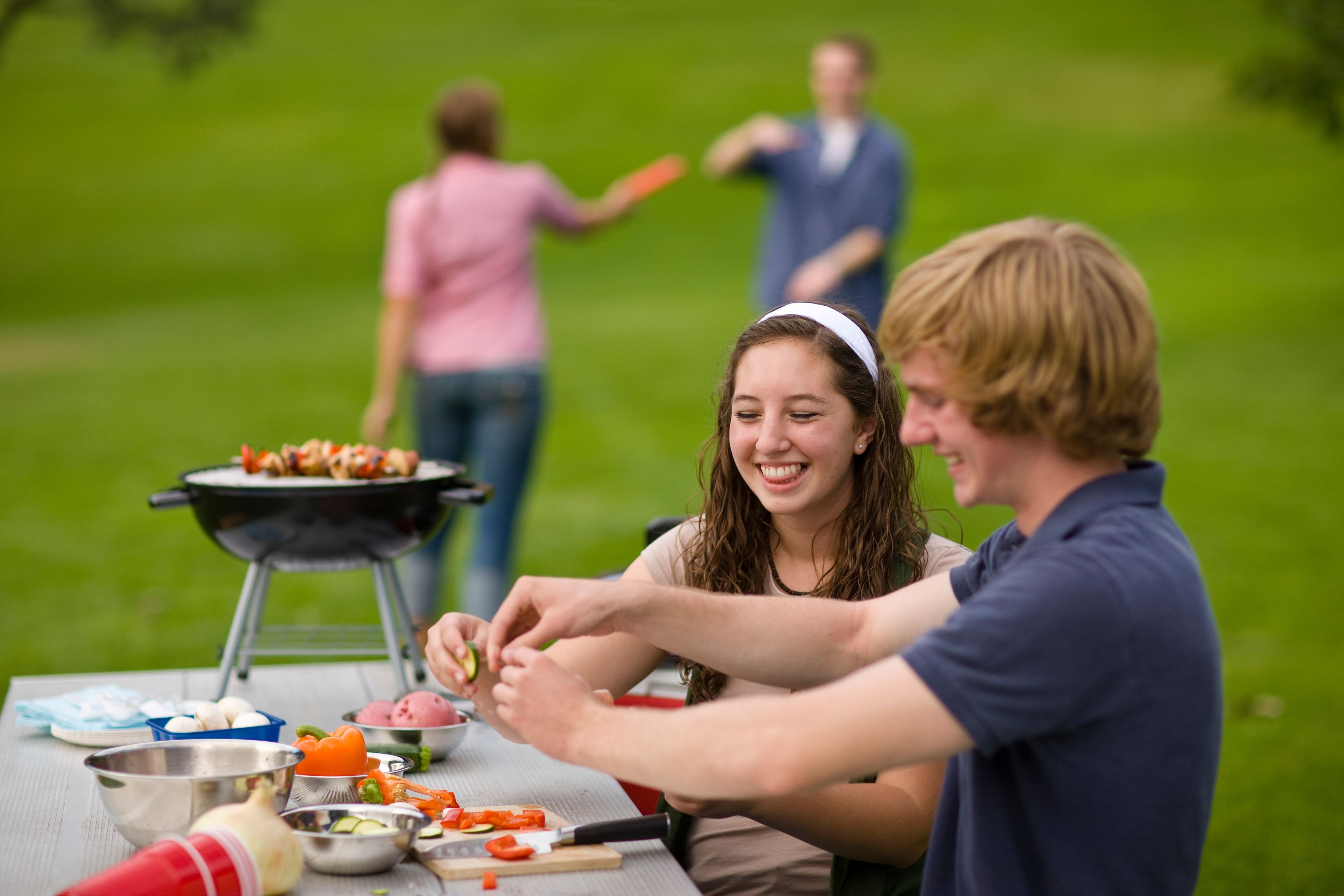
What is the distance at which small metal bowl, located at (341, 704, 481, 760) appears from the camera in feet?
7.36

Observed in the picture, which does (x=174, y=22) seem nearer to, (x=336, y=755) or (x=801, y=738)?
(x=336, y=755)

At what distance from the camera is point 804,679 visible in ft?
6.66

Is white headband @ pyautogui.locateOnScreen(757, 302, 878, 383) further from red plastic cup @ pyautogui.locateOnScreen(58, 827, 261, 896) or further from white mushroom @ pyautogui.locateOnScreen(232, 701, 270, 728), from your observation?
red plastic cup @ pyautogui.locateOnScreen(58, 827, 261, 896)

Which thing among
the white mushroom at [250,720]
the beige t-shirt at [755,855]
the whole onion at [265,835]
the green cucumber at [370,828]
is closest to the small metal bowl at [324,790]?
the white mushroom at [250,720]

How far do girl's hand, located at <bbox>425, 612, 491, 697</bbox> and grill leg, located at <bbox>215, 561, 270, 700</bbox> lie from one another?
0.85 meters

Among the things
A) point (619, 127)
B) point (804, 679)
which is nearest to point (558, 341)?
point (619, 127)

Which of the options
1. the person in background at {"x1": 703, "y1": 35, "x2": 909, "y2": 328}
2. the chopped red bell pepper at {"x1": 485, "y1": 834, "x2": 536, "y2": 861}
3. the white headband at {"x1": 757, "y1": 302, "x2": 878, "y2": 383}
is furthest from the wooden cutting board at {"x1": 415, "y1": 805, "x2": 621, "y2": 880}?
the person in background at {"x1": 703, "y1": 35, "x2": 909, "y2": 328}

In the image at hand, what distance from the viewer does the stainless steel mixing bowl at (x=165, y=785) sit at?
1.69 meters

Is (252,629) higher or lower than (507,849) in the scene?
lower

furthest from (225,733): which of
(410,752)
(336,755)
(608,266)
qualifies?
(608,266)

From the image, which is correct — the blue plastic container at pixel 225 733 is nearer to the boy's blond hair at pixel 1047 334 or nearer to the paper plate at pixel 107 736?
the paper plate at pixel 107 736

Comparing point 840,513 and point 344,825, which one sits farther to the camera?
point 840,513

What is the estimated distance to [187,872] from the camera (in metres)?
1.50

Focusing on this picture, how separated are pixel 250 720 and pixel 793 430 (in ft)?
3.18
